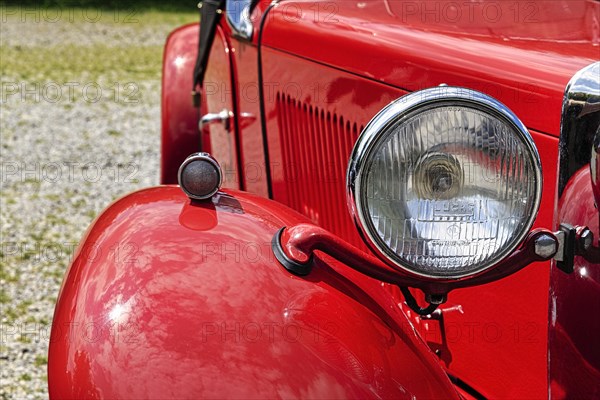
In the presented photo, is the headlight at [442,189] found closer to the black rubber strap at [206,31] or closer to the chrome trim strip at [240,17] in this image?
the chrome trim strip at [240,17]

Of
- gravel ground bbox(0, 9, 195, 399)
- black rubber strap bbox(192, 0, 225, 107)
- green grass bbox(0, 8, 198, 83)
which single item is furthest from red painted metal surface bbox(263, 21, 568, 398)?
green grass bbox(0, 8, 198, 83)

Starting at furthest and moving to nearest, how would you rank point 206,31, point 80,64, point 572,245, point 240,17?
point 80,64
point 206,31
point 240,17
point 572,245

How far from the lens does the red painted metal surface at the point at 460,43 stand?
1.51 metres

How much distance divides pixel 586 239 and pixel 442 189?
0.32m

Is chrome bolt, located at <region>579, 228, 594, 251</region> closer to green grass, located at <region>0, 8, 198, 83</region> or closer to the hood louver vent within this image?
the hood louver vent

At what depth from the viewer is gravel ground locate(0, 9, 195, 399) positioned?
133 inches

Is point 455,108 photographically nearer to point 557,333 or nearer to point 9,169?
point 557,333

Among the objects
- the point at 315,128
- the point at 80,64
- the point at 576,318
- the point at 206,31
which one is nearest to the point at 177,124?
the point at 206,31

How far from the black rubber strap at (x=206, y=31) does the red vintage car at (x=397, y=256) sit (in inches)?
49.8

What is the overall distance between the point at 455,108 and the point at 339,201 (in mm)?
898

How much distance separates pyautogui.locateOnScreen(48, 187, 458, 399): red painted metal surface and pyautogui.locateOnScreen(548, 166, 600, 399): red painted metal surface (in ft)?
0.91

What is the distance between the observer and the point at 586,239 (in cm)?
139

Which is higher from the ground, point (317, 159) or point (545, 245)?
point (545, 245)

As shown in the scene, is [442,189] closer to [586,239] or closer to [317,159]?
[586,239]
